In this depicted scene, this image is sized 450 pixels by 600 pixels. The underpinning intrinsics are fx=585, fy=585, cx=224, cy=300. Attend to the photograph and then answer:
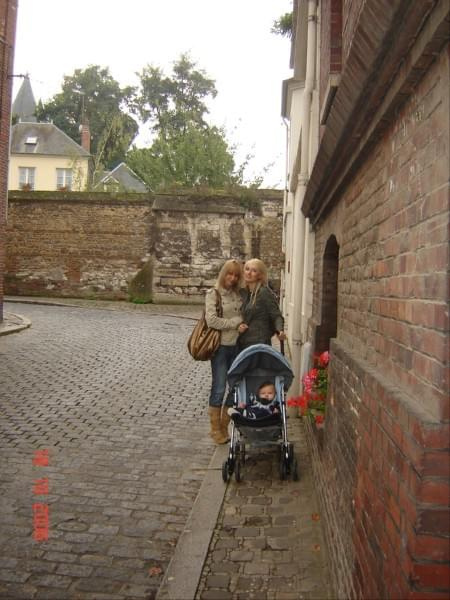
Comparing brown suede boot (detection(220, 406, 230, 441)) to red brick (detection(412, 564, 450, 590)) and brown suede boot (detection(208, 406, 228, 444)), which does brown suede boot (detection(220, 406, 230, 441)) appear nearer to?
brown suede boot (detection(208, 406, 228, 444))

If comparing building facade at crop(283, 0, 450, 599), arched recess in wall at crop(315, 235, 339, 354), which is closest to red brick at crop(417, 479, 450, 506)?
building facade at crop(283, 0, 450, 599)

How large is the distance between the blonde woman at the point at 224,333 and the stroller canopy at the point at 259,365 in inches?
28.0

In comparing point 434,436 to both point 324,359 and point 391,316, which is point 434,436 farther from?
point 324,359

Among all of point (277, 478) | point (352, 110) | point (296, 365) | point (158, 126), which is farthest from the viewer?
point (158, 126)

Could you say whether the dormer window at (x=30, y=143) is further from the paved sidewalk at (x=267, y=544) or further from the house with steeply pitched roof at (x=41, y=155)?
the paved sidewalk at (x=267, y=544)

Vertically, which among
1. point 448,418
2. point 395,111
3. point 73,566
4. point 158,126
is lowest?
point 73,566

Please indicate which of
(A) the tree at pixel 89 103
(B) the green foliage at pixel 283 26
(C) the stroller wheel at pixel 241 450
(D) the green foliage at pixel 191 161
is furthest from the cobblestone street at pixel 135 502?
(A) the tree at pixel 89 103

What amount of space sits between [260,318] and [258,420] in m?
1.29

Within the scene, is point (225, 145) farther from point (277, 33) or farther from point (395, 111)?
point (395, 111)

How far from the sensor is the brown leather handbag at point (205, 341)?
5699mm

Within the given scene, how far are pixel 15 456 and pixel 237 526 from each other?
2.35 metres

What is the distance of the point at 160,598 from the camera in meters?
3.04

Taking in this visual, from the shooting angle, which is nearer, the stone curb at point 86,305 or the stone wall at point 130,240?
the stone curb at point 86,305

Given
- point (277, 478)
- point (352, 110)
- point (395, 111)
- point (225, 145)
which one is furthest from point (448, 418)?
point (225, 145)
